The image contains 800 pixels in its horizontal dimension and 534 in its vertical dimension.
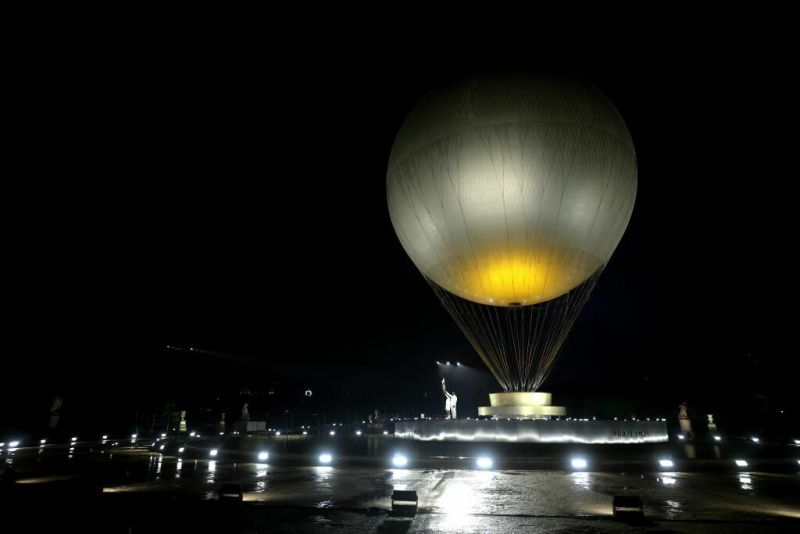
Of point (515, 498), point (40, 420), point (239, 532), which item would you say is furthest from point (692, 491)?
point (40, 420)

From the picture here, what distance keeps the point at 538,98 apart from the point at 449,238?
583 cm

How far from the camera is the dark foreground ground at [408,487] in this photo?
8.06 metres

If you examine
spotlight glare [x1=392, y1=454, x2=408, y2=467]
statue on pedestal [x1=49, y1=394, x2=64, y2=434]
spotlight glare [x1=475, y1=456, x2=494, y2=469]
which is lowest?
spotlight glare [x1=475, y1=456, x2=494, y2=469]

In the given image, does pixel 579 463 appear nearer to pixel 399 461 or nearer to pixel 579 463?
pixel 579 463

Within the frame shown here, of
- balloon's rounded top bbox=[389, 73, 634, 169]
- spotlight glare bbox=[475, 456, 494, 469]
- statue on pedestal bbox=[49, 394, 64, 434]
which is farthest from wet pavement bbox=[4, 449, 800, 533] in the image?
statue on pedestal bbox=[49, 394, 64, 434]

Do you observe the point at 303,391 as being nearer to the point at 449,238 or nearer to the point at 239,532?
the point at 449,238

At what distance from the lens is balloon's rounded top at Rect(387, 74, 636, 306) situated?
1736 centimetres

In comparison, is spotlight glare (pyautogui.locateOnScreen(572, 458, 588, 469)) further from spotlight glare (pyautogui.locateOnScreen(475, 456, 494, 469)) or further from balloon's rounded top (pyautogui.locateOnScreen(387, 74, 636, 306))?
balloon's rounded top (pyautogui.locateOnScreen(387, 74, 636, 306))

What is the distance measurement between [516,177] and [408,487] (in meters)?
10.5

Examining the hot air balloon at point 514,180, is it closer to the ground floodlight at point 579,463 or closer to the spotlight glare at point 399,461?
the ground floodlight at point 579,463

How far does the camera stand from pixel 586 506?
9.68 m

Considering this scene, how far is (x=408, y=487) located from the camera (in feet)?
39.2

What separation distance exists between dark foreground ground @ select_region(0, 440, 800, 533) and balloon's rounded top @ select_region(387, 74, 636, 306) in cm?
758

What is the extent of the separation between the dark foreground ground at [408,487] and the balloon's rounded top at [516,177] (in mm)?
7579
